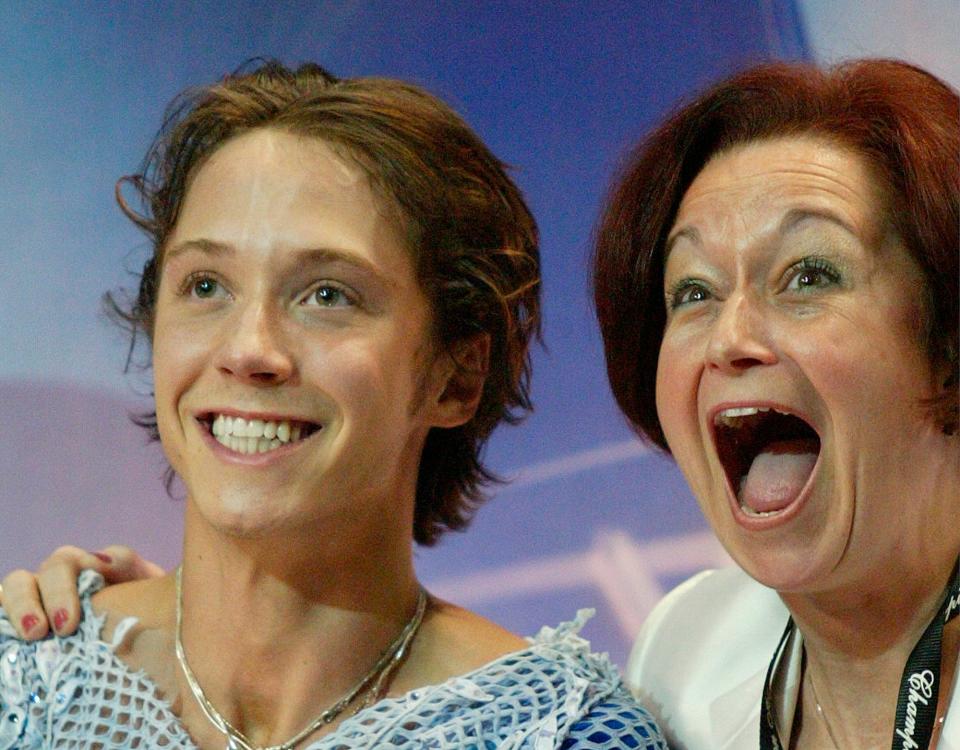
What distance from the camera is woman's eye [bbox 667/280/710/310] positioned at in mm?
1756

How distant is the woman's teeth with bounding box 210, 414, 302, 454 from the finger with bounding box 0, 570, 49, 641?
1.14 ft

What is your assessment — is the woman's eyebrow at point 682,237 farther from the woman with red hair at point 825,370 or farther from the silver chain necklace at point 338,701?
the silver chain necklace at point 338,701

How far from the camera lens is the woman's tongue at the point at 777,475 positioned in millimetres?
1730

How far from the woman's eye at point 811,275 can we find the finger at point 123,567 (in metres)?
1.04

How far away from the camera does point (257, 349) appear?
1.79m

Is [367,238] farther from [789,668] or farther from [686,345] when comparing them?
[789,668]

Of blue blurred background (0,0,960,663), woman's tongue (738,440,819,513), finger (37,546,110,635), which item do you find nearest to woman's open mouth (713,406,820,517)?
woman's tongue (738,440,819,513)

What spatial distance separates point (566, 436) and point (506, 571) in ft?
0.93

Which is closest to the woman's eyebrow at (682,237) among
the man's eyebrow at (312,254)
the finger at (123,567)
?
the man's eyebrow at (312,254)

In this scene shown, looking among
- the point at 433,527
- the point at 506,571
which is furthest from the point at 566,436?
the point at 433,527

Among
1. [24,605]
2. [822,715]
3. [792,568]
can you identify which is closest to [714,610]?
[822,715]

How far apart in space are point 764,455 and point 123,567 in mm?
Answer: 929

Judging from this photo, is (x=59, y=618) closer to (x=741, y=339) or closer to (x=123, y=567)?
(x=123, y=567)

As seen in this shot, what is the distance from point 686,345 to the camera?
5.72 feet
